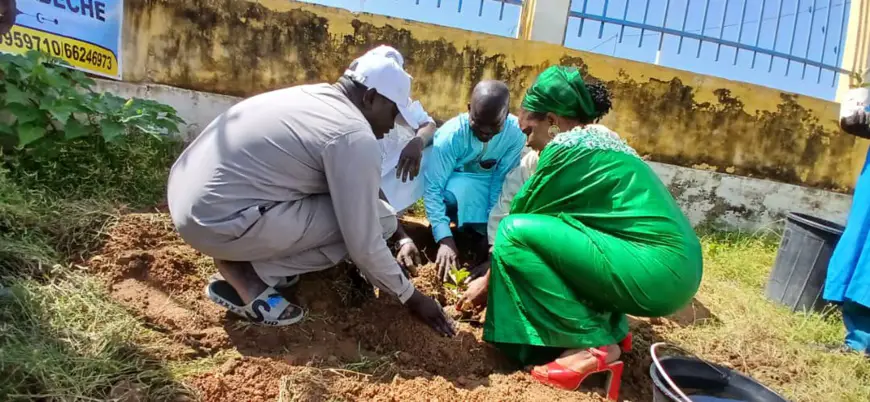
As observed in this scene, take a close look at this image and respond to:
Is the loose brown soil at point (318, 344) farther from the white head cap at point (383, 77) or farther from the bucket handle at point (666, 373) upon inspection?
the white head cap at point (383, 77)

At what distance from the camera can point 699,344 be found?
3340 millimetres

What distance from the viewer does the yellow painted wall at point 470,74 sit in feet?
16.2

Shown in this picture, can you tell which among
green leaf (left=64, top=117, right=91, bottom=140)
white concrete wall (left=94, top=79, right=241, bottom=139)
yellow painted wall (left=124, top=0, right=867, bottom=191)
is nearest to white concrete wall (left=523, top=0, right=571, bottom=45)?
yellow painted wall (left=124, top=0, right=867, bottom=191)

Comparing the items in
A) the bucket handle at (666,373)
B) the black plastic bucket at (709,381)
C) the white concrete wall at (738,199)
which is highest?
the white concrete wall at (738,199)

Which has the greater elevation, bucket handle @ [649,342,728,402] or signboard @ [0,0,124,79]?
signboard @ [0,0,124,79]

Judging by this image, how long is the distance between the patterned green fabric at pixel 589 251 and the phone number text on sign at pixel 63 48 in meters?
3.67

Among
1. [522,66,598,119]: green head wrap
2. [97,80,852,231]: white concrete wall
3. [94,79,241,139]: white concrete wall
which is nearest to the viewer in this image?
[522,66,598,119]: green head wrap

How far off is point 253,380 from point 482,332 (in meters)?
1.14

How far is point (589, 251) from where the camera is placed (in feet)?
8.27

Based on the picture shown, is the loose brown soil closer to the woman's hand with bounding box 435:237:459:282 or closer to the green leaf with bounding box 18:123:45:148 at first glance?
the woman's hand with bounding box 435:237:459:282

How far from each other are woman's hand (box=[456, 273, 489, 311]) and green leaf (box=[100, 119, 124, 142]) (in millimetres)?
2259

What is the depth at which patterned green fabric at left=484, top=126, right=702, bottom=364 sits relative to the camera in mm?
2523

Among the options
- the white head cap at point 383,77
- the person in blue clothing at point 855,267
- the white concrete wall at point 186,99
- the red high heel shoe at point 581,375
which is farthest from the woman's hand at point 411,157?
the person in blue clothing at point 855,267

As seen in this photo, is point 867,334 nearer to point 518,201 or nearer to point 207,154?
point 518,201
